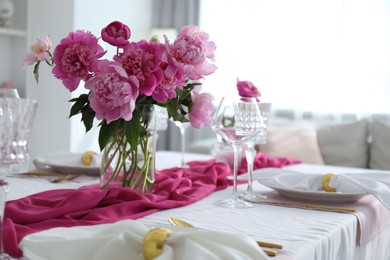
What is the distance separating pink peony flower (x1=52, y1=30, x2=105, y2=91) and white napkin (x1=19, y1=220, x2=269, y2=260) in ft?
1.67

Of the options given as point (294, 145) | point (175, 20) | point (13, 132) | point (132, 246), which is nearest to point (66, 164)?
point (13, 132)

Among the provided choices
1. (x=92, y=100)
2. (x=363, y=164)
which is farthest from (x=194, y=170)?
(x=363, y=164)

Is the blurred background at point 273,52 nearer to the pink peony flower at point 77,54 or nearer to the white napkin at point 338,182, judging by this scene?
the white napkin at point 338,182

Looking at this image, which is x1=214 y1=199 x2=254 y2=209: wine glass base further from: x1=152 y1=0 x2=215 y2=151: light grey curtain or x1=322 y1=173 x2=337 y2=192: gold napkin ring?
x1=152 y1=0 x2=215 y2=151: light grey curtain

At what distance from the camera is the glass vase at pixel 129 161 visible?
144 cm

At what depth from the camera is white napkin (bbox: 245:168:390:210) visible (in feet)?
4.85

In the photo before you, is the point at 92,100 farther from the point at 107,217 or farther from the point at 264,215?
the point at 264,215

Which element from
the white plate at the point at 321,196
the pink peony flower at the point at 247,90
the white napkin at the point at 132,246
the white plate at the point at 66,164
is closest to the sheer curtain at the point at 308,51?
the pink peony flower at the point at 247,90

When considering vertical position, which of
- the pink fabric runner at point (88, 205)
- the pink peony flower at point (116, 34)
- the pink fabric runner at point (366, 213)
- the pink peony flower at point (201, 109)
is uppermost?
the pink peony flower at point (116, 34)

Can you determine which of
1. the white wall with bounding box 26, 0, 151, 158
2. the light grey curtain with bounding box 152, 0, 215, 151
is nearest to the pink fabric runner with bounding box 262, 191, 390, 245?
the white wall with bounding box 26, 0, 151, 158

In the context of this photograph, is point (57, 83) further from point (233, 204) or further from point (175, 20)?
point (233, 204)

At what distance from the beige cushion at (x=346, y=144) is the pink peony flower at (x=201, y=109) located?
2891mm

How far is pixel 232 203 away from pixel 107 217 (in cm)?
36

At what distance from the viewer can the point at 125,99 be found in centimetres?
Result: 123
